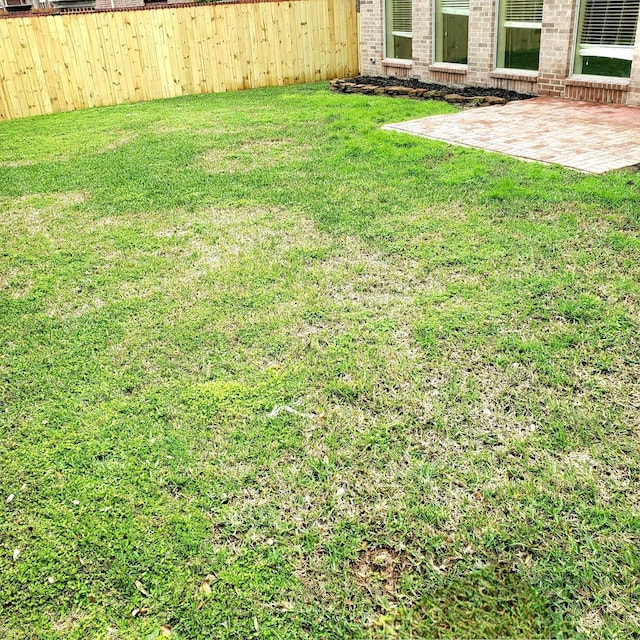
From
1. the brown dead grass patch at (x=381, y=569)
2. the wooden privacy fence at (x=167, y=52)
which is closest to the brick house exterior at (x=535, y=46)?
the wooden privacy fence at (x=167, y=52)

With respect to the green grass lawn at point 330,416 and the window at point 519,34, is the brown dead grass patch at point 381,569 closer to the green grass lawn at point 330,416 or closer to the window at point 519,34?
the green grass lawn at point 330,416

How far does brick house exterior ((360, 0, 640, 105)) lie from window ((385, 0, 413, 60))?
19mm

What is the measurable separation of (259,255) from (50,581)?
3007 mm

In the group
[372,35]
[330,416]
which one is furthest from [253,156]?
[372,35]

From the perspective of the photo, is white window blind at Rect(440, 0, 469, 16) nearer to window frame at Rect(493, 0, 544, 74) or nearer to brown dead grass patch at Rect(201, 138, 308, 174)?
window frame at Rect(493, 0, 544, 74)

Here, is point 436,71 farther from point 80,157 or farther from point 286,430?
point 286,430

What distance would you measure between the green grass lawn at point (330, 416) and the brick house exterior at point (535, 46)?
13.1ft

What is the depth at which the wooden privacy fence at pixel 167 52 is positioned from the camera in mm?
12156

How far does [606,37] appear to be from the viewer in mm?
8742

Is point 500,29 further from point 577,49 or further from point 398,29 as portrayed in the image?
point 398,29

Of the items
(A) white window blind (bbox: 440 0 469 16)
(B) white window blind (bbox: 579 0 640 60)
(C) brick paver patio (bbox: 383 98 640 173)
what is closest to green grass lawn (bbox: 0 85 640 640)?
(C) brick paver patio (bbox: 383 98 640 173)

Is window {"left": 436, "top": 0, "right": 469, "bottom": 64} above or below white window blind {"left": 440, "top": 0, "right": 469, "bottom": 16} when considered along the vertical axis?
below

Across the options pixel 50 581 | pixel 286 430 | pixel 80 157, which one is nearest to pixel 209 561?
pixel 50 581

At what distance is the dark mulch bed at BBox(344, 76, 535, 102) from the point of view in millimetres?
9992
